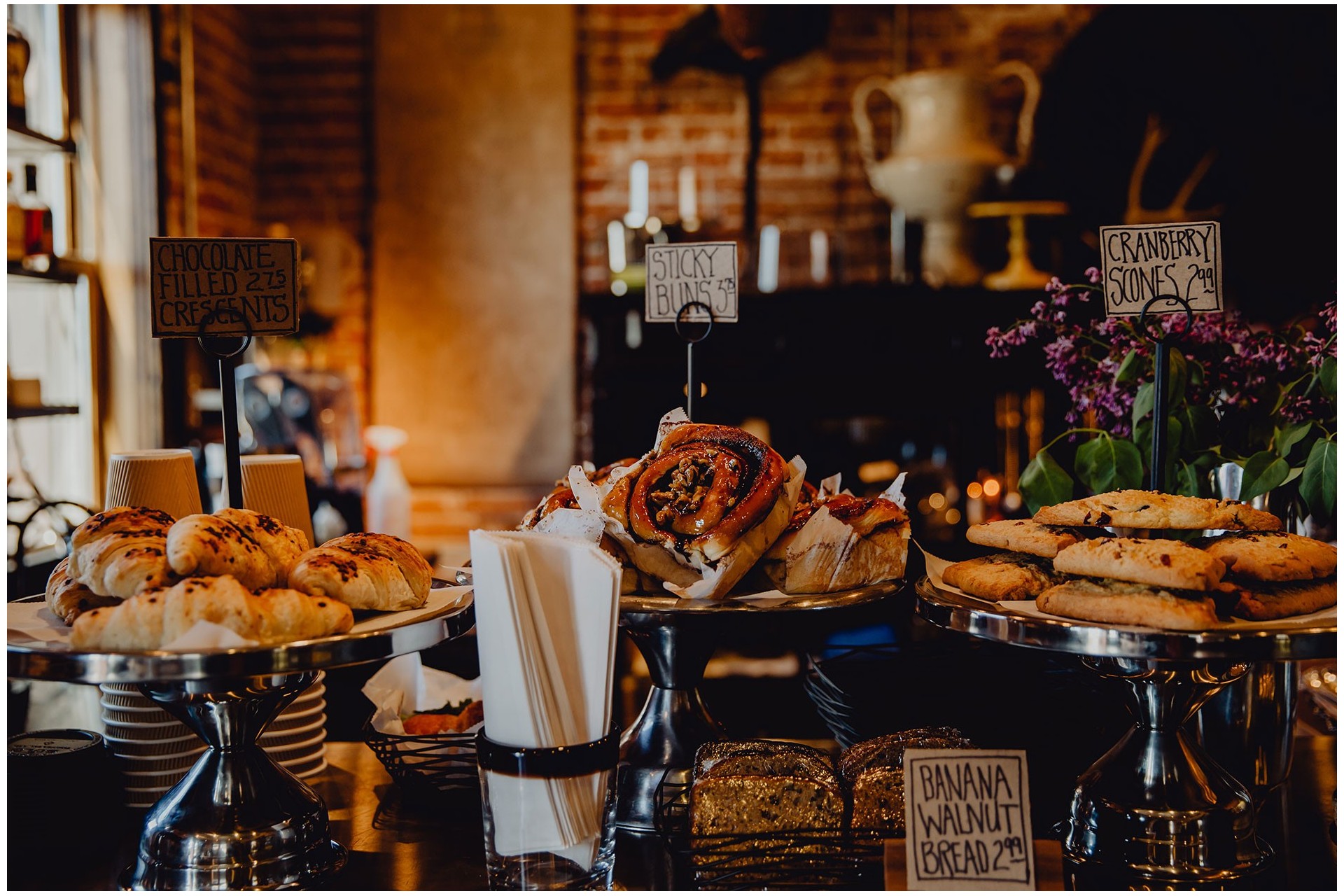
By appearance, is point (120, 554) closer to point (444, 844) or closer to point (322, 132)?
point (444, 844)

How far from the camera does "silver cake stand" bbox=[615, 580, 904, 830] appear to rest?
1075 millimetres

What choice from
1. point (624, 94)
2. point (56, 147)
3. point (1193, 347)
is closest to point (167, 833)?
point (1193, 347)

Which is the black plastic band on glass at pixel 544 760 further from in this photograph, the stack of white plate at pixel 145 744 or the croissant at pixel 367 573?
the stack of white plate at pixel 145 744

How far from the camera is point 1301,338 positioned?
4.40ft

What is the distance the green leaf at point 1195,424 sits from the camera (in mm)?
1341

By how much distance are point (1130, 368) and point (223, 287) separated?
109 centimetres

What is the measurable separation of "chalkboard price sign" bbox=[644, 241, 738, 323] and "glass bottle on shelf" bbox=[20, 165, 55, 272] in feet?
6.92

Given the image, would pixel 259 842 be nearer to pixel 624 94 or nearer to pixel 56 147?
pixel 56 147

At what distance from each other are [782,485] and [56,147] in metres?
2.66

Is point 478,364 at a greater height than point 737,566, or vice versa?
point 478,364

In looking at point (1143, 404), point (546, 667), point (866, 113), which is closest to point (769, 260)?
point (866, 113)

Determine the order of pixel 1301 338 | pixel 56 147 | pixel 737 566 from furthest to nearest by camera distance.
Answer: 1. pixel 56 147
2. pixel 1301 338
3. pixel 737 566

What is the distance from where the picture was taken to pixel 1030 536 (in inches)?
44.3

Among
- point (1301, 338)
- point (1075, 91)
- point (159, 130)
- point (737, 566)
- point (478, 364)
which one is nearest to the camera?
point (737, 566)
